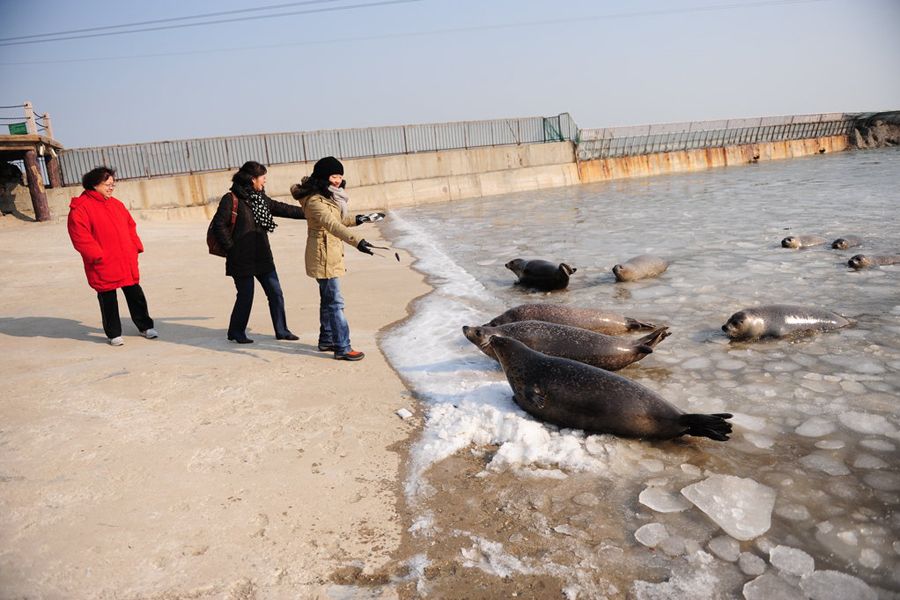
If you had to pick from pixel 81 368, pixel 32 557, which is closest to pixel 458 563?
pixel 32 557

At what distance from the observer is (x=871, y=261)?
8.38 m

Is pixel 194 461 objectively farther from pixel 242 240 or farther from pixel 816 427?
pixel 816 427

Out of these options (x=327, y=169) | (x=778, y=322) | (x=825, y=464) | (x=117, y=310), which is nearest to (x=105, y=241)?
(x=117, y=310)

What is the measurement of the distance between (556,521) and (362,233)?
14367 mm

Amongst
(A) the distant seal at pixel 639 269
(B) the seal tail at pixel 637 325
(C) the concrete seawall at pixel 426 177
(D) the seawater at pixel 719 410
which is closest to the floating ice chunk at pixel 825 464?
(D) the seawater at pixel 719 410

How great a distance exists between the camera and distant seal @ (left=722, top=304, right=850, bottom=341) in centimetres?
568

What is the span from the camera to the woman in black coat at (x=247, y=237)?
5801 mm

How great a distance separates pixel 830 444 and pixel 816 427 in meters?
0.23

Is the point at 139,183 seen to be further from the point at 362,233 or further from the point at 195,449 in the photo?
the point at 195,449

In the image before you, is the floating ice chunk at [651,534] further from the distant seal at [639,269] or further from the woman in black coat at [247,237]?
the distant seal at [639,269]

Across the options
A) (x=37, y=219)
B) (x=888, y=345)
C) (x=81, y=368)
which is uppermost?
(x=37, y=219)

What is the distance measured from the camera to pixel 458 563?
2707 millimetres

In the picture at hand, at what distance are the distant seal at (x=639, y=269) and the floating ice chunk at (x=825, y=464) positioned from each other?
5101mm

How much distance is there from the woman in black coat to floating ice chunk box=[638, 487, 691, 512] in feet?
13.3
